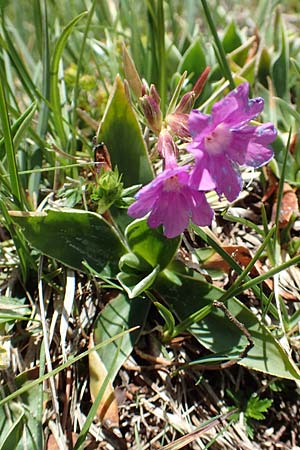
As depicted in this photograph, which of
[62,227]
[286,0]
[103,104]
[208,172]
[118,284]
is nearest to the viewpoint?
[208,172]

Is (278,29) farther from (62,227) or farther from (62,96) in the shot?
(62,227)

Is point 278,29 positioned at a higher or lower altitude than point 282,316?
higher

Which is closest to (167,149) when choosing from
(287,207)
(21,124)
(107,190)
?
(107,190)

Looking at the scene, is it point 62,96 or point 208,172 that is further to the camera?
point 62,96

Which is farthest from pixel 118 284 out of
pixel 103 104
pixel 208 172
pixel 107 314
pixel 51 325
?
pixel 103 104

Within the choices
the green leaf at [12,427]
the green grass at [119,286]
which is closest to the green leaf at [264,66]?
the green grass at [119,286]

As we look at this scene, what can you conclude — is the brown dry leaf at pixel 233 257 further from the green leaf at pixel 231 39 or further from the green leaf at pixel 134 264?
the green leaf at pixel 231 39
